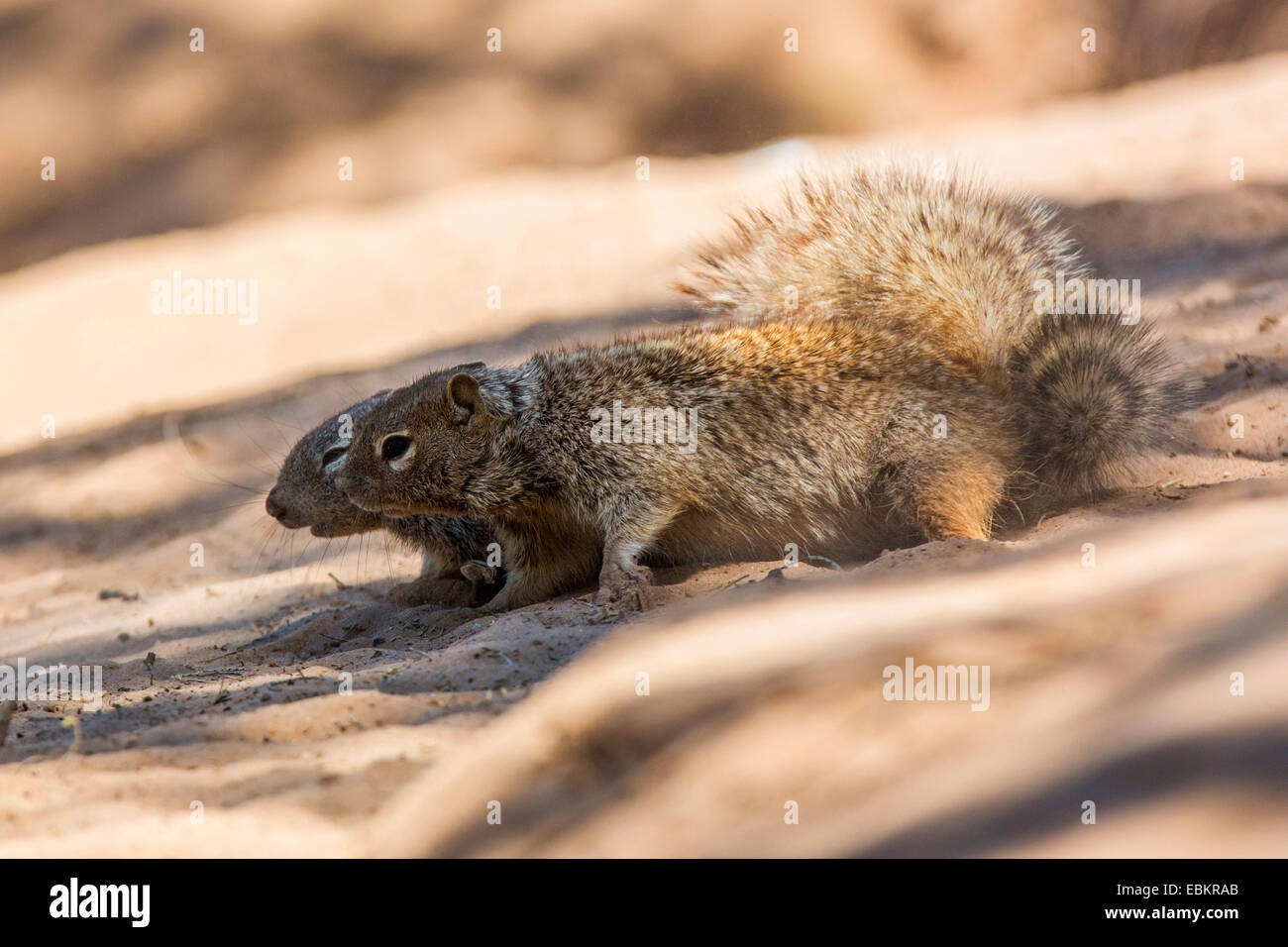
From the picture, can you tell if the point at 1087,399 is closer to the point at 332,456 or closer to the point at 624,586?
the point at 624,586

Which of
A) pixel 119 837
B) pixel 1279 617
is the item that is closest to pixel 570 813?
pixel 119 837

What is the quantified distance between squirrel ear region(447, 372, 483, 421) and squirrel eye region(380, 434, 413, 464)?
0.26m

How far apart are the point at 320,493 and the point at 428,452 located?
765 millimetres

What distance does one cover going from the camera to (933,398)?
203 inches

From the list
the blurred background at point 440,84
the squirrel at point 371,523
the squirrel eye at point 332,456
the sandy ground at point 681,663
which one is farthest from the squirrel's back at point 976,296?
the blurred background at point 440,84

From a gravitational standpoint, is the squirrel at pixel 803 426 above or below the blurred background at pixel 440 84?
below

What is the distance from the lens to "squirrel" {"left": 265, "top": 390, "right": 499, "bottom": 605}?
5.73 meters

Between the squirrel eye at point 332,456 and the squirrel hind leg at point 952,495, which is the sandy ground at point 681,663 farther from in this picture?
the squirrel eye at point 332,456

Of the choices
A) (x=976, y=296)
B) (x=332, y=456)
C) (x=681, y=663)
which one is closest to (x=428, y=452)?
(x=332, y=456)

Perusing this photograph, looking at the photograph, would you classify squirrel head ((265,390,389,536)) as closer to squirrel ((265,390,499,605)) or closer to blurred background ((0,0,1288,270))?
squirrel ((265,390,499,605))

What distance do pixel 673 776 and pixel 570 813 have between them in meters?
0.26

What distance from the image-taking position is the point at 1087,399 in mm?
5258

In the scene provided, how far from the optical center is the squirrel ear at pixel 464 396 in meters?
5.30

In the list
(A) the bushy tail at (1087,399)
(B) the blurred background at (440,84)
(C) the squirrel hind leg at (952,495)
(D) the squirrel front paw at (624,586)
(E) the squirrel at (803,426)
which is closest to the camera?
(D) the squirrel front paw at (624,586)
